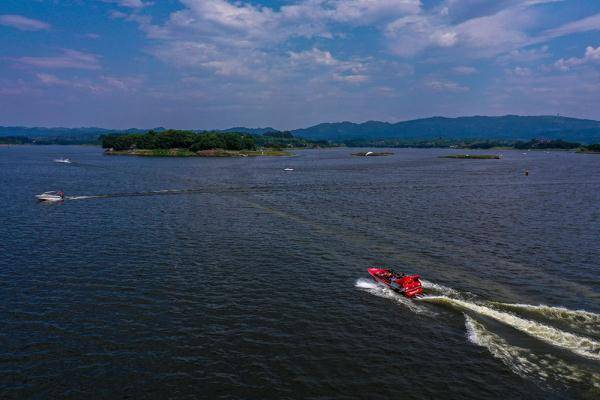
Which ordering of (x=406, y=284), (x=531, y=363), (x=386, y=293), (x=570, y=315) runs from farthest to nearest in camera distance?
1. (x=386, y=293)
2. (x=406, y=284)
3. (x=570, y=315)
4. (x=531, y=363)

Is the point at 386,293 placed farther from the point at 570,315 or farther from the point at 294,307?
the point at 570,315

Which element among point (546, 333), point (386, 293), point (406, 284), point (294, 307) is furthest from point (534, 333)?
point (294, 307)

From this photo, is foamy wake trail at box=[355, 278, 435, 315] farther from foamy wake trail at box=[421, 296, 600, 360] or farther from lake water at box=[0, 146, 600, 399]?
foamy wake trail at box=[421, 296, 600, 360]

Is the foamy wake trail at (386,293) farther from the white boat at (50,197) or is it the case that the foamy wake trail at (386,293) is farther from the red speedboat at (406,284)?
the white boat at (50,197)

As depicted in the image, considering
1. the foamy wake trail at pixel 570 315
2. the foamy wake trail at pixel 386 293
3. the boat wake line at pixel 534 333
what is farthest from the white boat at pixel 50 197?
the foamy wake trail at pixel 570 315

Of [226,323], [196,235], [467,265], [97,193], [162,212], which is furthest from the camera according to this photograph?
[97,193]

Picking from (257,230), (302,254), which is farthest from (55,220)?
(302,254)

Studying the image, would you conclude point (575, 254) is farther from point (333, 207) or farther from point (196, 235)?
point (196, 235)
